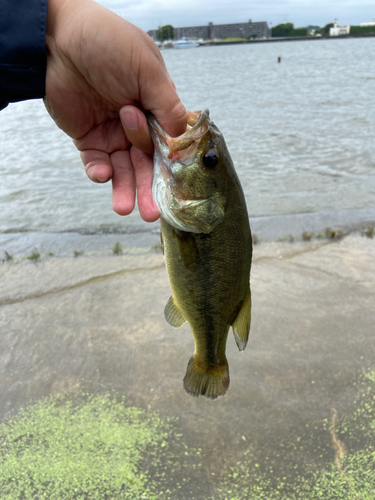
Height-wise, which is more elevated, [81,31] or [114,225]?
[81,31]

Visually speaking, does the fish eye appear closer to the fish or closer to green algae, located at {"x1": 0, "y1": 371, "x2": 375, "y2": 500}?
the fish

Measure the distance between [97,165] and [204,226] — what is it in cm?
98

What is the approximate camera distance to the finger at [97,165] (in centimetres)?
253

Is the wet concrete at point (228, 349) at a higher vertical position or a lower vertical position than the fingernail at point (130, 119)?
lower

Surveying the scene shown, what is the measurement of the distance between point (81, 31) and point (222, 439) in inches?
125

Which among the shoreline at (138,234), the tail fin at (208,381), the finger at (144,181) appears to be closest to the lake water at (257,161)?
the shoreline at (138,234)

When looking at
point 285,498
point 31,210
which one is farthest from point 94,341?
point 31,210

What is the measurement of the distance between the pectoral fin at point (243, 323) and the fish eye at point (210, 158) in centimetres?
76

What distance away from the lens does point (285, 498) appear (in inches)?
118

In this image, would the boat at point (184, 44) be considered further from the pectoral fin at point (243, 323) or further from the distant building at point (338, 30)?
the pectoral fin at point (243, 323)

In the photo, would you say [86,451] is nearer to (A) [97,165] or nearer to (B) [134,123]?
(A) [97,165]

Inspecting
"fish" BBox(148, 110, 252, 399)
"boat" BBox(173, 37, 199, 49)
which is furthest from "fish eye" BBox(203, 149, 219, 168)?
"boat" BBox(173, 37, 199, 49)

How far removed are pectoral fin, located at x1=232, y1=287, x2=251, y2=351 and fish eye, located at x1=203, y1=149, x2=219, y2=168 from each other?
0.76 metres

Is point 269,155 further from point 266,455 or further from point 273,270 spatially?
point 266,455
